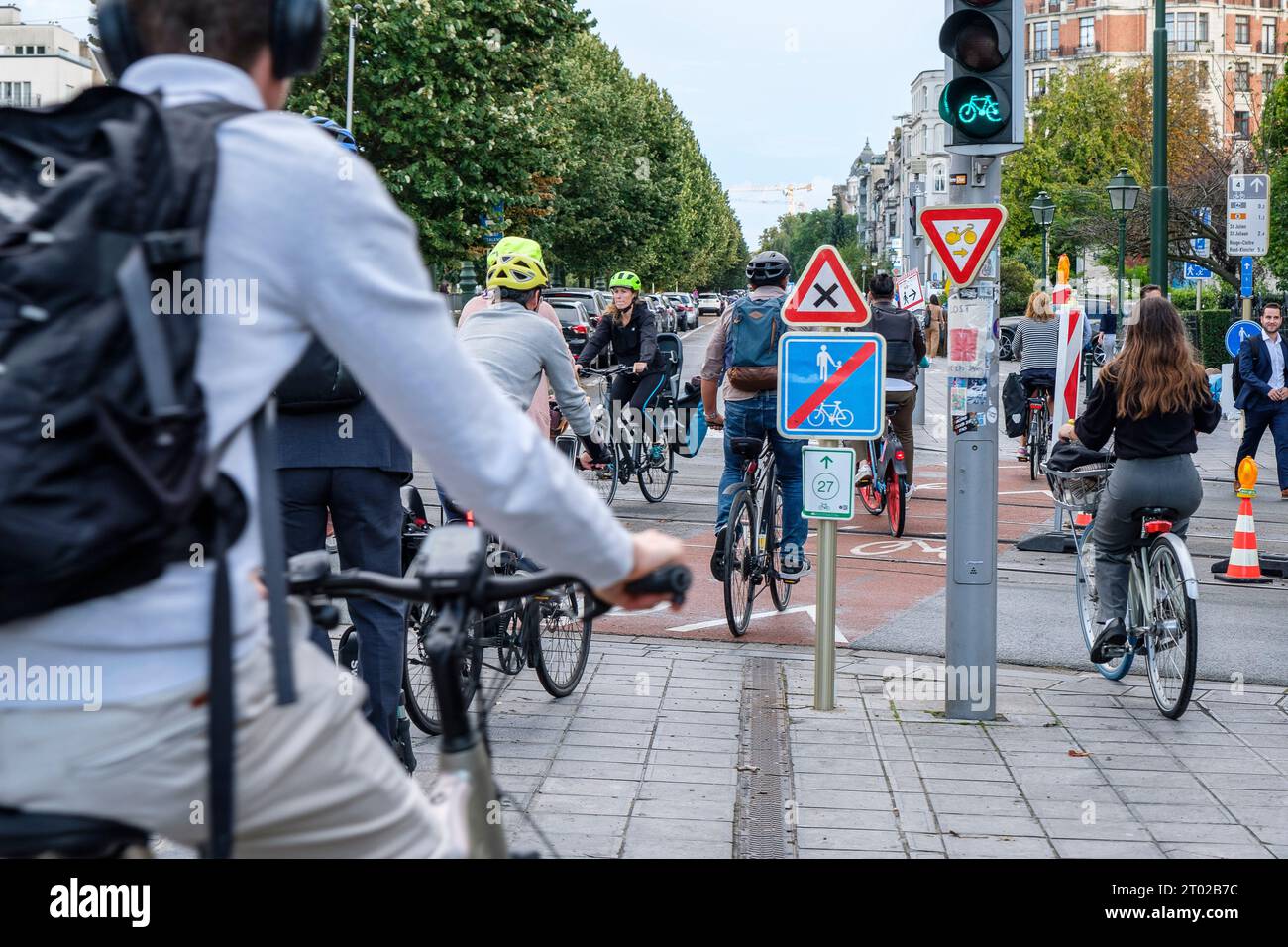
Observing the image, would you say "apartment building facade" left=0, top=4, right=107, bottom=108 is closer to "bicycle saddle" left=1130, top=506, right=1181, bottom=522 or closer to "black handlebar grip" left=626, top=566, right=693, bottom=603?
"bicycle saddle" left=1130, top=506, right=1181, bottom=522

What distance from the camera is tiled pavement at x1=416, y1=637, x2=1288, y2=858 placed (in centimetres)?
494

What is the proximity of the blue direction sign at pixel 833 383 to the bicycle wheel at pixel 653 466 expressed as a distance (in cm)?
703

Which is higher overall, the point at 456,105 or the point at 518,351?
the point at 456,105

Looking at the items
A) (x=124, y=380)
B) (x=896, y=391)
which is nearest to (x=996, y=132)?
(x=124, y=380)

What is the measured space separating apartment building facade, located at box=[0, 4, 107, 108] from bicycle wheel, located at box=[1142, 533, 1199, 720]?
296ft

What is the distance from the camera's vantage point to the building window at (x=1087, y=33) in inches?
4016

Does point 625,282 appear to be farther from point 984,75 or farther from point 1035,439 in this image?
point 984,75

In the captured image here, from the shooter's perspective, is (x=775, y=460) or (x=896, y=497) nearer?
(x=775, y=460)

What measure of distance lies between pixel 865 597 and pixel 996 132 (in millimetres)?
3832

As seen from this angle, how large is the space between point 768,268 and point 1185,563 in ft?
10.7

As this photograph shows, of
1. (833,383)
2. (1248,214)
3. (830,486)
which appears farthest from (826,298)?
(1248,214)

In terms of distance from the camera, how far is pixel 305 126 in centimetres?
173

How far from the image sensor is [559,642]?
6.84 m
